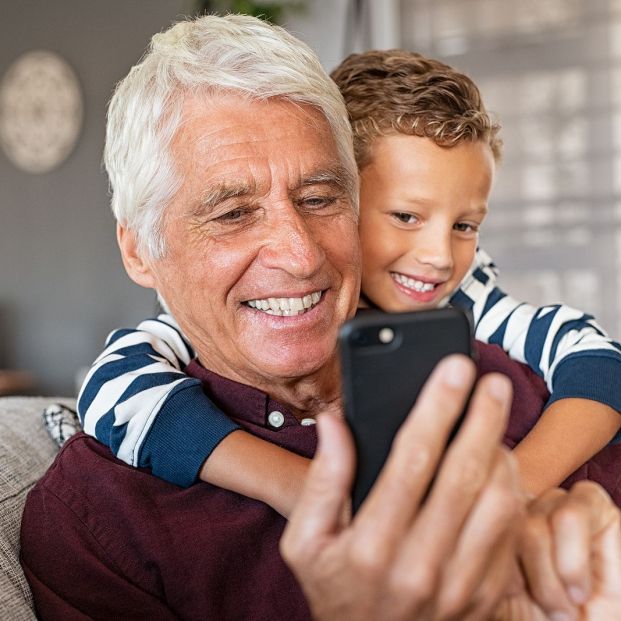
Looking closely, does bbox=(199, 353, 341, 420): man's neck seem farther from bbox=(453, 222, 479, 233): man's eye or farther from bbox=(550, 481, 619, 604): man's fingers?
bbox=(550, 481, 619, 604): man's fingers

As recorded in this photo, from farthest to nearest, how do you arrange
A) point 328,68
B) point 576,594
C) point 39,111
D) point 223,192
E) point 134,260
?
point 39,111, point 328,68, point 134,260, point 223,192, point 576,594

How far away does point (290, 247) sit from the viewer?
1.19 metres

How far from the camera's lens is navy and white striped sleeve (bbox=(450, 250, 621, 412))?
1.34m

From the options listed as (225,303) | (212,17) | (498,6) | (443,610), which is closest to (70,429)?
(225,303)

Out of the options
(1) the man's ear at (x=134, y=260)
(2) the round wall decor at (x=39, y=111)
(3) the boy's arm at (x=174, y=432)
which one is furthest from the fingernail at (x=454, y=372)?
(2) the round wall decor at (x=39, y=111)

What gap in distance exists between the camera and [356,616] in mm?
621

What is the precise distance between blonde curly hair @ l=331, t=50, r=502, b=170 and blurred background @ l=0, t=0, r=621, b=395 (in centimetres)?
260

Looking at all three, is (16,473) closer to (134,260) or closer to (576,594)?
(134,260)

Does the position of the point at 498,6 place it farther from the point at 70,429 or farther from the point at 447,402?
the point at 447,402

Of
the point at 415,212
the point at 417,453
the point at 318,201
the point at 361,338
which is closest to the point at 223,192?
the point at 318,201

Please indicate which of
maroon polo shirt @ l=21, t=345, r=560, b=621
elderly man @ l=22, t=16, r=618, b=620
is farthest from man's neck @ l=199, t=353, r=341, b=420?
maroon polo shirt @ l=21, t=345, r=560, b=621

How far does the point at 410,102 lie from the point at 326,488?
103 centimetres

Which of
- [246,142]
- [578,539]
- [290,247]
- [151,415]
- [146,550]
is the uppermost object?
[246,142]

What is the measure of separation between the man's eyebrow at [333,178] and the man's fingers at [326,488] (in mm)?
666
